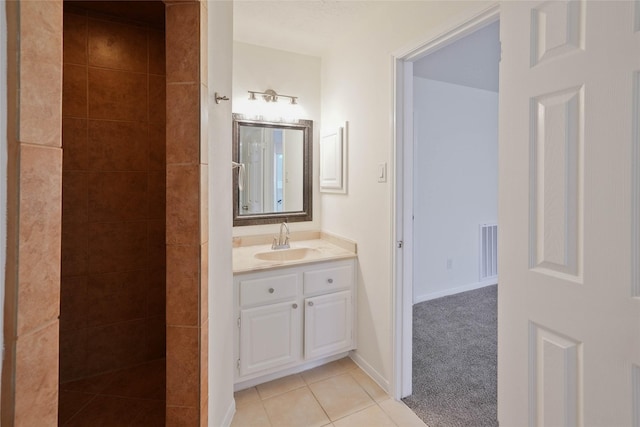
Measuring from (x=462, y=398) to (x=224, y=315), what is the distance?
1533 mm

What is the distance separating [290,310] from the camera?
6.77ft

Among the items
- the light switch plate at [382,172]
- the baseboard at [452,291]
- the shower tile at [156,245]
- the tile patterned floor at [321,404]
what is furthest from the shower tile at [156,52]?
the baseboard at [452,291]

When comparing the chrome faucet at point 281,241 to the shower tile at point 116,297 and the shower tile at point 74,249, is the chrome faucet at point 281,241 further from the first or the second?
the shower tile at point 74,249

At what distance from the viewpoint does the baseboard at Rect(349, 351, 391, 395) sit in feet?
6.52

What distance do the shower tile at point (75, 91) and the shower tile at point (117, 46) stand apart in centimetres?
10

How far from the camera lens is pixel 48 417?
59 centimetres

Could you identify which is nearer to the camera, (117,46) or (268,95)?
(117,46)

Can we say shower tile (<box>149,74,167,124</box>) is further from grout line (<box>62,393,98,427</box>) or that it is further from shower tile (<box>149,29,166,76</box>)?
grout line (<box>62,393,98,427</box>)

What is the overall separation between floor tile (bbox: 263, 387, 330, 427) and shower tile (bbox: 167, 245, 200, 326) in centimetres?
93

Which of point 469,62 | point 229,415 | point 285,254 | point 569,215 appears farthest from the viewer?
point 469,62

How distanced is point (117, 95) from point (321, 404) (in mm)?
2418

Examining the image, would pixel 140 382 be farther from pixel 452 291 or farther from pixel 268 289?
pixel 452 291

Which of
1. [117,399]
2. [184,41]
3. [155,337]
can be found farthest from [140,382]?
[184,41]

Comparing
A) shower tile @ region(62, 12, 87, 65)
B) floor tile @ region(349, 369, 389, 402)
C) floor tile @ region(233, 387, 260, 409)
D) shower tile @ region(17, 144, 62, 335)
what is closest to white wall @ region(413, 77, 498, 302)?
floor tile @ region(349, 369, 389, 402)
